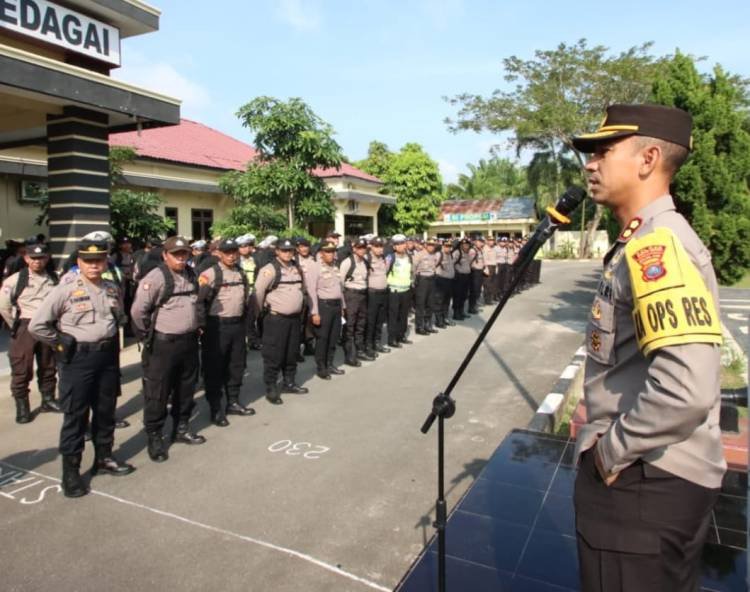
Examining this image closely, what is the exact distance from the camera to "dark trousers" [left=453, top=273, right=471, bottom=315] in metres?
12.2

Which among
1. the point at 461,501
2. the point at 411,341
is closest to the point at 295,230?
the point at 411,341

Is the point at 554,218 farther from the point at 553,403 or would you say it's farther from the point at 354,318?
the point at 354,318

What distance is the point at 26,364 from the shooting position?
18.4 feet

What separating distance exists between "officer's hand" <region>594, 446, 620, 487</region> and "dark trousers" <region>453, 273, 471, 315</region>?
10639 millimetres

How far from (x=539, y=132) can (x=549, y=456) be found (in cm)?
3029

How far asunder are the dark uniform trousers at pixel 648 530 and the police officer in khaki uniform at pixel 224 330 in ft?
14.5

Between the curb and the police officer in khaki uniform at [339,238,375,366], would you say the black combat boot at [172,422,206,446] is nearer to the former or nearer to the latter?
the curb

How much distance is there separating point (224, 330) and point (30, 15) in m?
4.91

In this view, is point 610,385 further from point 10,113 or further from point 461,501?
point 10,113

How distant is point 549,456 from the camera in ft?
13.6

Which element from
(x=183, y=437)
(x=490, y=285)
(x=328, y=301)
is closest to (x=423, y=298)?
(x=328, y=301)

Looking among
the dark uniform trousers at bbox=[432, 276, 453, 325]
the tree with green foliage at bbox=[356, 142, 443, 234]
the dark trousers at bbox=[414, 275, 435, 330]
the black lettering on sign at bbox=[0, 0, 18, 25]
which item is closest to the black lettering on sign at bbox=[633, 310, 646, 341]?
the black lettering on sign at bbox=[0, 0, 18, 25]

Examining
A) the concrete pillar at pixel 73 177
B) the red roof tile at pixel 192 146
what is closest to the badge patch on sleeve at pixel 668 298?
the concrete pillar at pixel 73 177

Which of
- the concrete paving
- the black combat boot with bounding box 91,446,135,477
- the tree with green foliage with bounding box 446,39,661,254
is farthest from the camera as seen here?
the tree with green foliage with bounding box 446,39,661,254
